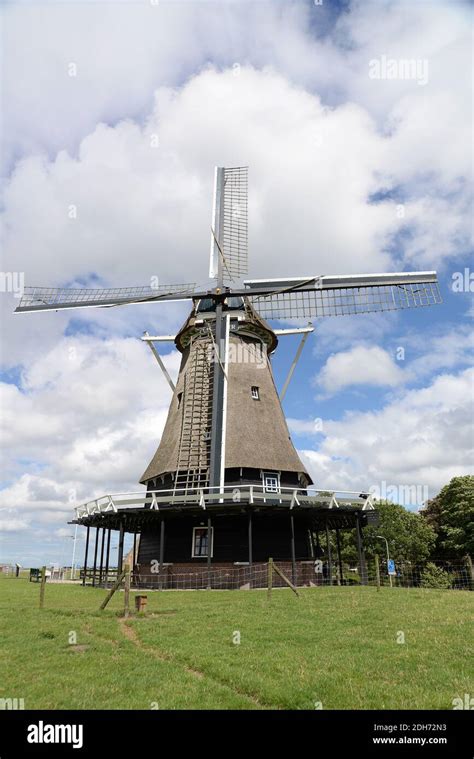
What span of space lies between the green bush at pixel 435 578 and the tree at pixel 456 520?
2731 mm

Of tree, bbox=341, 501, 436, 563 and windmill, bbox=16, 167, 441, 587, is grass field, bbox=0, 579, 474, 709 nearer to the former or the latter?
windmill, bbox=16, 167, 441, 587

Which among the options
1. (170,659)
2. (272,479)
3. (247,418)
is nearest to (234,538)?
(272,479)

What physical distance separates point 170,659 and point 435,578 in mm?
36726

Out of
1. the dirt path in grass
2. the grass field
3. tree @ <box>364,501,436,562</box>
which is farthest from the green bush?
the dirt path in grass

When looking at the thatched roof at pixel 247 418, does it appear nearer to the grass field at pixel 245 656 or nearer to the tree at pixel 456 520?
the grass field at pixel 245 656

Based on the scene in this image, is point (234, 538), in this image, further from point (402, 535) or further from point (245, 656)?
point (402, 535)

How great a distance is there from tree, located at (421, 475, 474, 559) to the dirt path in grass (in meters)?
37.1

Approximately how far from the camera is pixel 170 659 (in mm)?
9211

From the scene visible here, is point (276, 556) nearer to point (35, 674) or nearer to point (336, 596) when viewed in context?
point (336, 596)

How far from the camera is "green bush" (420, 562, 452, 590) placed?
130 ft

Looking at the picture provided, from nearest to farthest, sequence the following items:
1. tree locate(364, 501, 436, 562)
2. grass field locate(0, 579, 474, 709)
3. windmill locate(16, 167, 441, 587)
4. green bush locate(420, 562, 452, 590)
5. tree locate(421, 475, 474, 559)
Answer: grass field locate(0, 579, 474, 709), windmill locate(16, 167, 441, 587), green bush locate(420, 562, 452, 590), tree locate(421, 475, 474, 559), tree locate(364, 501, 436, 562)
